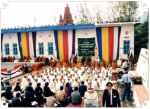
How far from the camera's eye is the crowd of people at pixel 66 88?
5316mm

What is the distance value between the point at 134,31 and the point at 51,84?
157cm

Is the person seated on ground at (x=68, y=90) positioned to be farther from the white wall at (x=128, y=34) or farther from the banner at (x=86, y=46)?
the white wall at (x=128, y=34)

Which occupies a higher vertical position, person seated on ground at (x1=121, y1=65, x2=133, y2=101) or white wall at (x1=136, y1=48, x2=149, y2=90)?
white wall at (x1=136, y1=48, x2=149, y2=90)

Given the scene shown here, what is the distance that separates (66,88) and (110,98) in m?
0.76

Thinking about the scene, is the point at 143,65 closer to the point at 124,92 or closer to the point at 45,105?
the point at 124,92

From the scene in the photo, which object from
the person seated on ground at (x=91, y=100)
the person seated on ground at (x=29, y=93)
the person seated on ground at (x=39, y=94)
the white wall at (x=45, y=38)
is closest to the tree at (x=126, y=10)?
the white wall at (x=45, y=38)

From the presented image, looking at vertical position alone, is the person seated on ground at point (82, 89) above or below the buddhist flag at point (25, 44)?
below

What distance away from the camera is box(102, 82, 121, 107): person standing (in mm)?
5227

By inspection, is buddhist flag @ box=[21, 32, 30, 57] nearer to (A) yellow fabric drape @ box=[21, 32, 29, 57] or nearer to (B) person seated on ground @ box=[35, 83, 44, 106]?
(A) yellow fabric drape @ box=[21, 32, 29, 57]

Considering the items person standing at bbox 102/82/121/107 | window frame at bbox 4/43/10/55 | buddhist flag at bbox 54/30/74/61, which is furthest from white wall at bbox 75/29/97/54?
window frame at bbox 4/43/10/55

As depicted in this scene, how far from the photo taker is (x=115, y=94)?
527cm

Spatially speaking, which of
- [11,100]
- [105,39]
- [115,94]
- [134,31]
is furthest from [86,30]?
[11,100]

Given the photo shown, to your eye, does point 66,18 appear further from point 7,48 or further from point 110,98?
point 110,98

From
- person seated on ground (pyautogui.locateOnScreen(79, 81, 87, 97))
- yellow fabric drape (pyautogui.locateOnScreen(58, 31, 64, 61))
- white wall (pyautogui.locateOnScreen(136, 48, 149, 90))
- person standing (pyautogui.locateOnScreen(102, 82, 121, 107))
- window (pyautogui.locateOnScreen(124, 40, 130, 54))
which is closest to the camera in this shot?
person standing (pyautogui.locateOnScreen(102, 82, 121, 107))
